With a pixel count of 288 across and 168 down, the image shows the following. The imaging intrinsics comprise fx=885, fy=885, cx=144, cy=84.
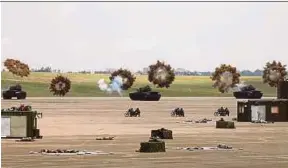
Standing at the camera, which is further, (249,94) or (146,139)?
(249,94)

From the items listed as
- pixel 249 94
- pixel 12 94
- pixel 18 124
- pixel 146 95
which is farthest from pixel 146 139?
pixel 249 94

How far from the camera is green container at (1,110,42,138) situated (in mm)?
54125

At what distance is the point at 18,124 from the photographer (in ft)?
181

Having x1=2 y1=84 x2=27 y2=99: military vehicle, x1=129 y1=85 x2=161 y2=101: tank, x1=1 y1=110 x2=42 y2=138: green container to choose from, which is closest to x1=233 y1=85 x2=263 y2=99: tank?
x1=129 y1=85 x2=161 y2=101: tank

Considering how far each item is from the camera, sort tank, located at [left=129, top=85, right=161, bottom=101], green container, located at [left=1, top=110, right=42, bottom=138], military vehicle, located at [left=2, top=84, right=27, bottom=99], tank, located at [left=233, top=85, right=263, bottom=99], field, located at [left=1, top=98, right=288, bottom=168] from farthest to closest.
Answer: tank, located at [left=233, top=85, right=263, bottom=99]
military vehicle, located at [left=2, top=84, right=27, bottom=99]
tank, located at [left=129, top=85, right=161, bottom=101]
green container, located at [left=1, top=110, right=42, bottom=138]
field, located at [left=1, top=98, right=288, bottom=168]

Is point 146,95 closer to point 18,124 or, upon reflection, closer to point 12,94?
point 12,94

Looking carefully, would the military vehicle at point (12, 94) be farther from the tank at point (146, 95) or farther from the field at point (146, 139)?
the field at point (146, 139)

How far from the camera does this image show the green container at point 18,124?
5412cm

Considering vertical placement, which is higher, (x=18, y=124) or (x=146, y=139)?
(x=18, y=124)

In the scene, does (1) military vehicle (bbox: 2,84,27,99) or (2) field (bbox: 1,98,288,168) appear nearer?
(2) field (bbox: 1,98,288,168)

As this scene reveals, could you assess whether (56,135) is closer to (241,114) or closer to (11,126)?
(11,126)

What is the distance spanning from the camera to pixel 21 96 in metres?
172

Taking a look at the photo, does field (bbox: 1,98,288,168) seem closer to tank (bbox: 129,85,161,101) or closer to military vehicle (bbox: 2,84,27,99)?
tank (bbox: 129,85,161,101)

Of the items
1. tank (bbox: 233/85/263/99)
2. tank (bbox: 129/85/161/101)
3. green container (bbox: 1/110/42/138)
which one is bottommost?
green container (bbox: 1/110/42/138)
